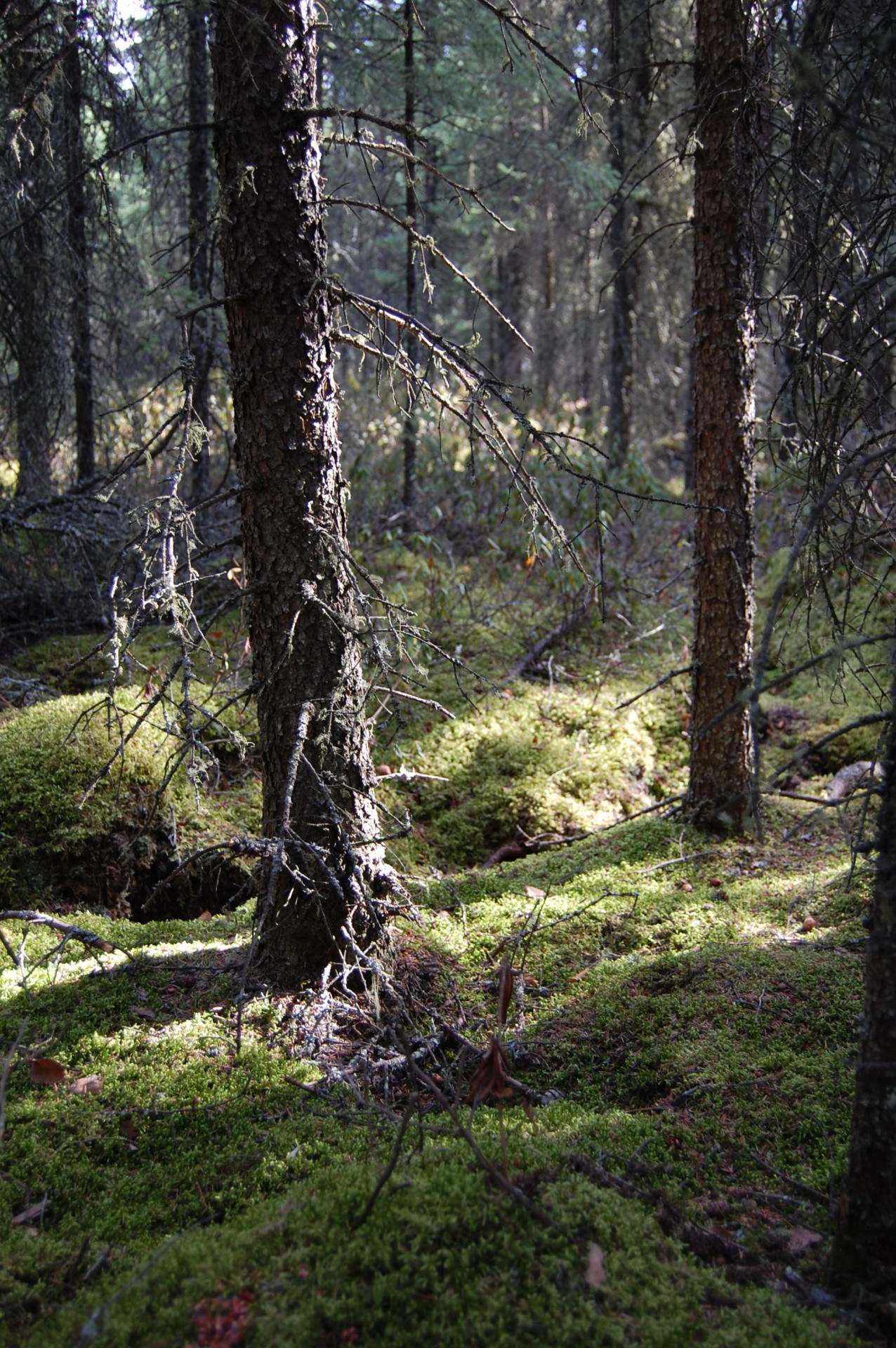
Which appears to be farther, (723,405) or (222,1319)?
(723,405)

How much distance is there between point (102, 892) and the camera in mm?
5023

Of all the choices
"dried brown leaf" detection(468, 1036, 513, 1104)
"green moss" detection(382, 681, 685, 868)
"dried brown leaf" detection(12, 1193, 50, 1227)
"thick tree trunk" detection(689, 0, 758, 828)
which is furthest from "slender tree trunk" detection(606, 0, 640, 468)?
"dried brown leaf" detection(12, 1193, 50, 1227)

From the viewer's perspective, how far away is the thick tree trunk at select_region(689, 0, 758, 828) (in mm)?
4754

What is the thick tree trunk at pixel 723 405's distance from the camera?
4.75 m

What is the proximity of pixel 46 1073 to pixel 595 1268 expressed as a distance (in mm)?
2187

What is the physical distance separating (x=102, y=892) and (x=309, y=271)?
3.71m

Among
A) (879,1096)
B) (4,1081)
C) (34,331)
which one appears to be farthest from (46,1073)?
(34,331)

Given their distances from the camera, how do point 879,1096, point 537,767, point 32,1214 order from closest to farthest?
1. point 879,1096
2. point 32,1214
3. point 537,767

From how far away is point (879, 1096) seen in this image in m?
2.19

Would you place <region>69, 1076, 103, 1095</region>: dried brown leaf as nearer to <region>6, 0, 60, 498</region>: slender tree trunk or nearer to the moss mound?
the moss mound

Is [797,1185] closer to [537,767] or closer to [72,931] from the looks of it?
[72,931]

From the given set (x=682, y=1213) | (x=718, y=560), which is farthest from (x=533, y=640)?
(x=682, y=1213)

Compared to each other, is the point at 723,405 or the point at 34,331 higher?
the point at 34,331

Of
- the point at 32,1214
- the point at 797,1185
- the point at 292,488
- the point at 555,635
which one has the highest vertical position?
the point at 292,488
